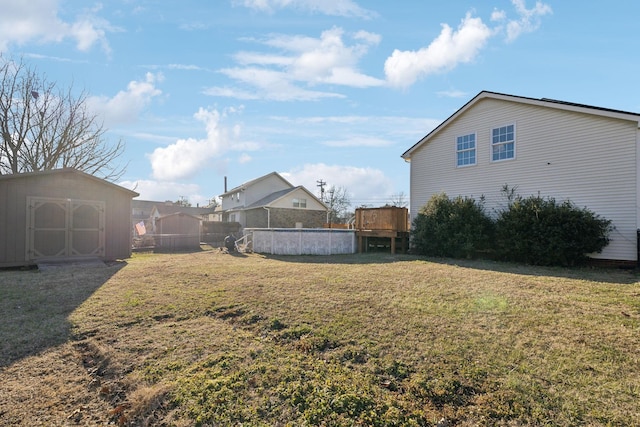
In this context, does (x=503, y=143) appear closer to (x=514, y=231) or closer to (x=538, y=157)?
(x=538, y=157)

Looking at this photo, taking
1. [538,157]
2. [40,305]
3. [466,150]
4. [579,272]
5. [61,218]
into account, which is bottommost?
[40,305]

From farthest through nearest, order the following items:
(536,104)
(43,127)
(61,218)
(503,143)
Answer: (43,127) < (503,143) < (61,218) < (536,104)

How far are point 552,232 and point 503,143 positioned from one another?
14.1 feet

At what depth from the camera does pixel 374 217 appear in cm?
1463

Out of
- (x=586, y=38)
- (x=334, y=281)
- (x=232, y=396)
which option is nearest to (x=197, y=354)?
(x=232, y=396)

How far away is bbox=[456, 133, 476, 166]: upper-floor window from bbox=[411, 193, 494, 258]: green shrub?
1.72m

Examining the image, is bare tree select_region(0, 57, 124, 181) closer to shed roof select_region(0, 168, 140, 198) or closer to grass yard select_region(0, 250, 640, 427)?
shed roof select_region(0, 168, 140, 198)

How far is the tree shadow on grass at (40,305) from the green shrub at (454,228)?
35.3 feet

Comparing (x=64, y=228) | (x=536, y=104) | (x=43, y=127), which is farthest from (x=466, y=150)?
(x=43, y=127)

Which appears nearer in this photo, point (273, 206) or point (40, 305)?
point (40, 305)

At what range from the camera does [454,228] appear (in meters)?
11.9

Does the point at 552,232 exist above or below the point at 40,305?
above

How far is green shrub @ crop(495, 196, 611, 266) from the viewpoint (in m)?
9.20

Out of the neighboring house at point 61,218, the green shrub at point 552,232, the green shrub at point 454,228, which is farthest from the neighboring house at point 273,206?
the green shrub at point 552,232
